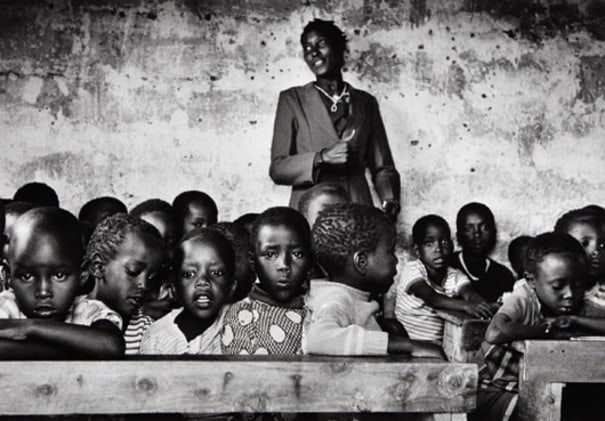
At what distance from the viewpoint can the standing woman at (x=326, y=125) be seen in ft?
17.4

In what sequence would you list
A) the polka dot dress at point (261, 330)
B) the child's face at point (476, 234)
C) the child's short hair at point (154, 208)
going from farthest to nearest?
the child's face at point (476, 234)
the child's short hair at point (154, 208)
the polka dot dress at point (261, 330)

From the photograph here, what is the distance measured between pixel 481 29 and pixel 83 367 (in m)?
4.93

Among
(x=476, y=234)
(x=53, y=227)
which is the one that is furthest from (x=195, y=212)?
(x=53, y=227)

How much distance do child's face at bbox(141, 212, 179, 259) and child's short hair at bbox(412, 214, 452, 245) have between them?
201 cm

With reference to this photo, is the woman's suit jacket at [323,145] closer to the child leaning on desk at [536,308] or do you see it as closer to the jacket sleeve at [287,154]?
the jacket sleeve at [287,154]

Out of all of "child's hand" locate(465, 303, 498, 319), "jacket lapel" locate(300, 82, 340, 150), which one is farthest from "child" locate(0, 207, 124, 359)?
"jacket lapel" locate(300, 82, 340, 150)

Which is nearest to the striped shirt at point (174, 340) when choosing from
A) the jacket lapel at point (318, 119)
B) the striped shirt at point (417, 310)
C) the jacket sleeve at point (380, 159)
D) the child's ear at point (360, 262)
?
the child's ear at point (360, 262)

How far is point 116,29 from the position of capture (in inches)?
234

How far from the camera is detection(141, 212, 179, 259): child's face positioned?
405cm

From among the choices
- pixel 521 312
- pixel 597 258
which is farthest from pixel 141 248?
pixel 597 258

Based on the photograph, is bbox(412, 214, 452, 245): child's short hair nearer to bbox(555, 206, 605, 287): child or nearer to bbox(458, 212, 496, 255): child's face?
bbox(458, 212, 496, 255): child's face

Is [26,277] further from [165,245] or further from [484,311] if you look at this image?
[484,311]

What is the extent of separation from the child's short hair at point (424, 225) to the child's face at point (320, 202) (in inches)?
64.9

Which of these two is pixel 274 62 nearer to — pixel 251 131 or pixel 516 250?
pixel 251 131
